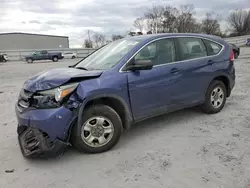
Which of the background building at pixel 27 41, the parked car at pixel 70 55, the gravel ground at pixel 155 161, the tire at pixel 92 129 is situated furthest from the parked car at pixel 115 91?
the background building at pixel 27 41

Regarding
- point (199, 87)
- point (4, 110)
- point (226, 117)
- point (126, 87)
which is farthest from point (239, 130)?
point (4, 110)

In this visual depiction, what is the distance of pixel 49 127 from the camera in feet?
11.1

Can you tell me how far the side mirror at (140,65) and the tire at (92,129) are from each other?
729 millimetres

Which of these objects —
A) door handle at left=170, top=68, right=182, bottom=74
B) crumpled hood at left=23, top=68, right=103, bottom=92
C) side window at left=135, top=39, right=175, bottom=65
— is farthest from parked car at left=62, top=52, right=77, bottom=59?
crumpled hood at left=23, top=68, right=103, bottom=92

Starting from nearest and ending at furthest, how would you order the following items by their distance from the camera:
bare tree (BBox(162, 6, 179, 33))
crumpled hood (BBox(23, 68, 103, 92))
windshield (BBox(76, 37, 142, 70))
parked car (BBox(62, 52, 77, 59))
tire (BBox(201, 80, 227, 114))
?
crumpled hood (BBox(23, 68, 103, 92))
windshield (BBox(76, 37, 142, 70))
tire (BBox(201, 80, 227, 114))
parked car (BBox(62, 52, 77, 59))
bare tree (BBox(162, 6, 179, 33))

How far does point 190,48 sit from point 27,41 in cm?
6728

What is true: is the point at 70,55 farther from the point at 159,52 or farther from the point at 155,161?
the point at 155,161

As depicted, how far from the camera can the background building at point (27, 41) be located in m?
63.5

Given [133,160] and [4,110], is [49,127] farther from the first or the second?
[4,110]

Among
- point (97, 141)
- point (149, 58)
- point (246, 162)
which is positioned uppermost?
point (149, 58)

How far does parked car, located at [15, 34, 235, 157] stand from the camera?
344cm

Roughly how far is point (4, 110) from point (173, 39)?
441 cm

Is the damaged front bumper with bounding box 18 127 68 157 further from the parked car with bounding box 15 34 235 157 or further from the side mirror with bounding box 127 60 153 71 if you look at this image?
the side mirror with bounding box 127 60 153 71

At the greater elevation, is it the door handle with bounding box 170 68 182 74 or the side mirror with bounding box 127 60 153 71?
the side mirror with bounding box 127 60 153 71
